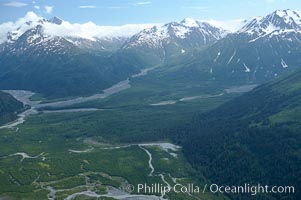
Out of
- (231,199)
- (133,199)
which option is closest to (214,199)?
(231,199)

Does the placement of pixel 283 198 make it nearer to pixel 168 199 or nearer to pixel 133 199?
pixel 168 199

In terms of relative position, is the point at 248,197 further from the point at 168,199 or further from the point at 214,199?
the point at 168,199

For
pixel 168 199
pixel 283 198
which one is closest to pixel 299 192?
pixel 283 198

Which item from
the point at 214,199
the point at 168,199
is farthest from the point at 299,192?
the point at 168,199

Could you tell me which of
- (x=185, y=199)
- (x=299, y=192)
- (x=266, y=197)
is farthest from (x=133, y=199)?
(x=299, y=192)

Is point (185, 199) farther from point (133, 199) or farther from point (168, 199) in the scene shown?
point (133, 199)

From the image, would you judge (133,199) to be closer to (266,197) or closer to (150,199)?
(150,199)
